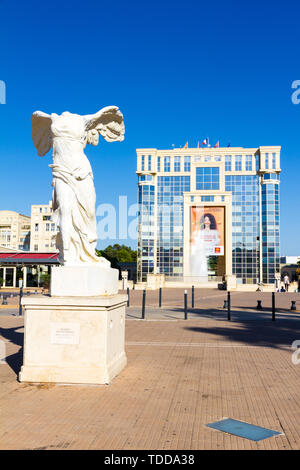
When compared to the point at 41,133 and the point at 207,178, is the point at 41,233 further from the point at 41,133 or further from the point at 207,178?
the point at 41,133

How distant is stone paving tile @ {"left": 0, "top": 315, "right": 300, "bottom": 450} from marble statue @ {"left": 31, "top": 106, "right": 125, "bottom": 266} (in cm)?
208

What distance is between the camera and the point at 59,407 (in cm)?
523

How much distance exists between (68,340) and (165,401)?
1.72 meters

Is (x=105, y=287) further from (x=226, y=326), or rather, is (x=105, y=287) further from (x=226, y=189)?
(x=226, y=189)

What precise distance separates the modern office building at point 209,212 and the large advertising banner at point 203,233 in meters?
0.02

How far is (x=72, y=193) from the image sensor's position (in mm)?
7113

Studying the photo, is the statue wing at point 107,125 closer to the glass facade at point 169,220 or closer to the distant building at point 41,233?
the glass facade at point 169,220

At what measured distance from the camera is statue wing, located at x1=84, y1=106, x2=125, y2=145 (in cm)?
777

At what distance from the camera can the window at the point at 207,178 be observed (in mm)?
68938

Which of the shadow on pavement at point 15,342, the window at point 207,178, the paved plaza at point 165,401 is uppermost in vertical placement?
the window at point 207,178

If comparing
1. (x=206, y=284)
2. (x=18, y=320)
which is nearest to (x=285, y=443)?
(x=18, y=320)

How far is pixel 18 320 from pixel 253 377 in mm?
10260

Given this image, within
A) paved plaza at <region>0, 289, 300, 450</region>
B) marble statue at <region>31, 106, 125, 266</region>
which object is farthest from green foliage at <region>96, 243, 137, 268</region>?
marble statue at <region>31, 106, 125, 266</region>

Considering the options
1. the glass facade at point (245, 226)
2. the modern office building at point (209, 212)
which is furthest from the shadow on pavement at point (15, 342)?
the glass facade at point (245, 226)
